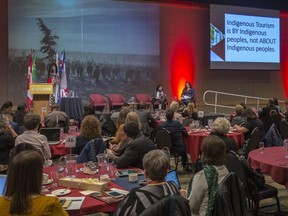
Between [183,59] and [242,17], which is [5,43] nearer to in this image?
[183,59]

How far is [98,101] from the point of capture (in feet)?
42.4

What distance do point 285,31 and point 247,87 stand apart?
327cm

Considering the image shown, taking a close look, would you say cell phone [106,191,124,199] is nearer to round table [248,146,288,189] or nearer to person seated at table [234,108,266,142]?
round table [248,146,288,189]

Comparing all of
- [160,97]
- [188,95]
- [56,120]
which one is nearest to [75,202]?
[56,120]

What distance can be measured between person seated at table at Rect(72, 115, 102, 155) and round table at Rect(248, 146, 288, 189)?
1.84 metres

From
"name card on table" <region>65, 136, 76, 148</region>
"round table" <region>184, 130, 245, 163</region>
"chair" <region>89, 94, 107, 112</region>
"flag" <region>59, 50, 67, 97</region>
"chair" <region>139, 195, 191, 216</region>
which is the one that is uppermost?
"flag" <region>59, 50, 67, 97</region>

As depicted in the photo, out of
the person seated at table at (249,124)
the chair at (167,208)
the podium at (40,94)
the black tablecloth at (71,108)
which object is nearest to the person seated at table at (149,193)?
the chair at (167,208)

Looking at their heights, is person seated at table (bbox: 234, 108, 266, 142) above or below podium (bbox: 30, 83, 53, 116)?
below

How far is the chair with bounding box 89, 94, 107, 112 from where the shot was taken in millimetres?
12789

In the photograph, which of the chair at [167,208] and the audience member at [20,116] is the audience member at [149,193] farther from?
the audience member at [20,116]

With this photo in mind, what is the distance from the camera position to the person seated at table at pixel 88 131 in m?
4.50

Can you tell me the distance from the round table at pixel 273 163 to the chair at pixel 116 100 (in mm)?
8812

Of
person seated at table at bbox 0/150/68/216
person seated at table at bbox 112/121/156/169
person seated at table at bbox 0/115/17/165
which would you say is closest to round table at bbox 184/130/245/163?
person seated at table at bbox 112/121/156/169

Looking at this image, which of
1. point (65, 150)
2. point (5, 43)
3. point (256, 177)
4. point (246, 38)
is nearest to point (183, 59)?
point (246, 38)
